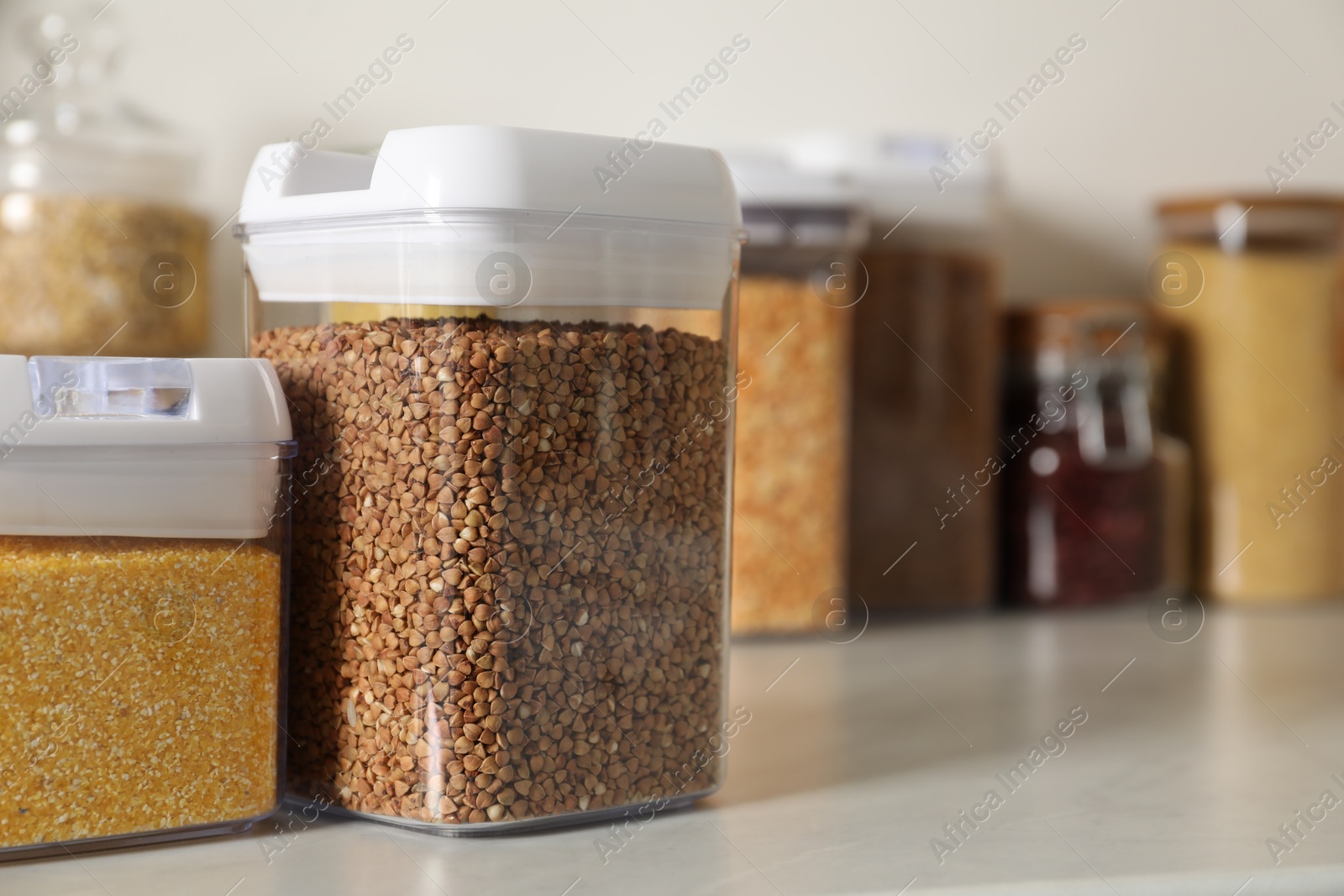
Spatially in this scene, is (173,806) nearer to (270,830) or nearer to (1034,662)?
(270,830)

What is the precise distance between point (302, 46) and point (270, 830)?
2.45 feet

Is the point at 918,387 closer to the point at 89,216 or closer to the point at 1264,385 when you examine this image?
the point at 1264,385

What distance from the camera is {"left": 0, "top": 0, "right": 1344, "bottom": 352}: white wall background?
3.51 ft

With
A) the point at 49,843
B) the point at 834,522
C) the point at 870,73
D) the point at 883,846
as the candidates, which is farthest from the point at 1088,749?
the point at 870,73

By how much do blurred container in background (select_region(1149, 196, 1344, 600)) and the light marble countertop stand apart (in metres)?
0.30

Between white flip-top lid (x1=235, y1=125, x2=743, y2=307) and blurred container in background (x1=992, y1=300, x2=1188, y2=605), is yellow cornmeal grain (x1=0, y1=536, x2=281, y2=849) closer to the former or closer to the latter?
white flip-top lid (x1=235, y1=125, x2=743, y2=307)

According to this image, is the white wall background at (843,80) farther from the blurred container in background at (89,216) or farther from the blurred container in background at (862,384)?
the blurred container in background at (862,384)

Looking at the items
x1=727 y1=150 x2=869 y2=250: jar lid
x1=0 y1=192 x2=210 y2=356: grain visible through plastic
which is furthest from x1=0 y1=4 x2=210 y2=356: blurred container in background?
x1=727 y1=150 x2=869 y2=250: jar lid

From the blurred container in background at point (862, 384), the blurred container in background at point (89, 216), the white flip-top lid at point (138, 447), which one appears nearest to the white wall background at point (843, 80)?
the blurred container in background at point (89, 216)

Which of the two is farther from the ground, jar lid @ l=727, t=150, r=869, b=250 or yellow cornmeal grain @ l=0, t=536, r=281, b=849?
jar lid @ l=727, t=150, r=869, b=250

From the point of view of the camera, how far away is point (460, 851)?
1.63 feet

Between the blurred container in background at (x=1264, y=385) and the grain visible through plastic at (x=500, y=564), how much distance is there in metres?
0.85

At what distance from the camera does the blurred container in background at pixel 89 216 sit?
93 centimetres

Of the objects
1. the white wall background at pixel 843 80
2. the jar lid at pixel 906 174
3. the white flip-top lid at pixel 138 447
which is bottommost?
the white flip-top lid at pixel 138 447
